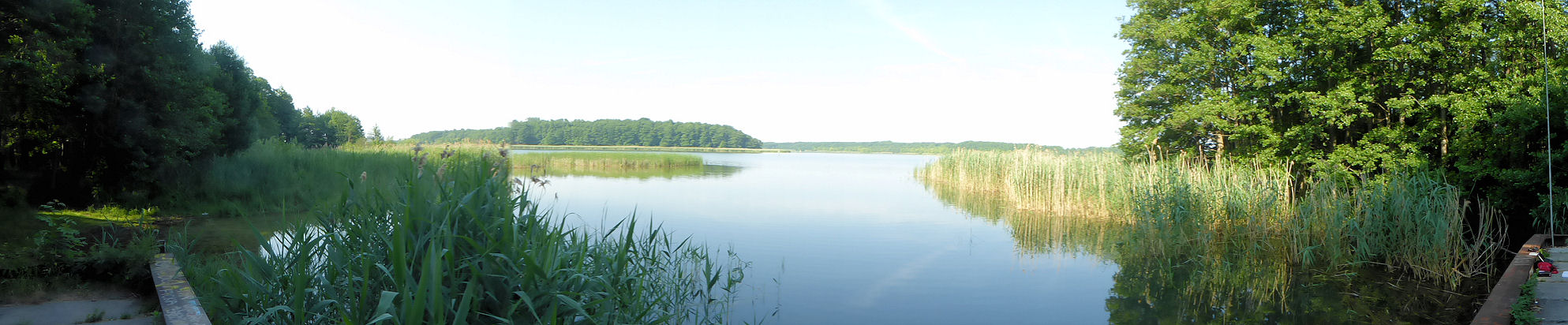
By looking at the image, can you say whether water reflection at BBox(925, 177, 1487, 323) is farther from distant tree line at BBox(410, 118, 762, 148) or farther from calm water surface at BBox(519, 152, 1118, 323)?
distant tree line at BBox(410, 118, 762, 148)

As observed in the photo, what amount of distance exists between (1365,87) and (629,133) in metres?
77.5

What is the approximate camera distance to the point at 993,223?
11.9m

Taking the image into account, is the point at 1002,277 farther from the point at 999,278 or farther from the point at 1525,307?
the point at 1525,307

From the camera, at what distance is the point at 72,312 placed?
4.23 m

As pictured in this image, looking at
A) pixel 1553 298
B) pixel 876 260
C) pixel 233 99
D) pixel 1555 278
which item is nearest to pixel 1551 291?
pixel 1553 298

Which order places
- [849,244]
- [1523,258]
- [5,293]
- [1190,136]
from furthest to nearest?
[1190,136], [849,244], [1523,258], [5,293]

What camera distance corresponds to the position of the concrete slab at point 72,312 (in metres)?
4.04

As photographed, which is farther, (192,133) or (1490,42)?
(1490,42)

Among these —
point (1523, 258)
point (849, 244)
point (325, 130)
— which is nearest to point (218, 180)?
point (849, 244)

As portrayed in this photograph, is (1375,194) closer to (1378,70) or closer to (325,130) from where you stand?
(1378,70)

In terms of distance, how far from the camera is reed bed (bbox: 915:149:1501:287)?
6848mm

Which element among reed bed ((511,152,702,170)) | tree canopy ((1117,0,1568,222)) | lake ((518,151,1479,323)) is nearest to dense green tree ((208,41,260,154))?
lake ((518,151,1479,323))

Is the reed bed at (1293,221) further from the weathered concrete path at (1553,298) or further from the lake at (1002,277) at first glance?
the weathered concrete path at (1553,298)

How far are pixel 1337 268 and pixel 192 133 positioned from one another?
14378 mm
